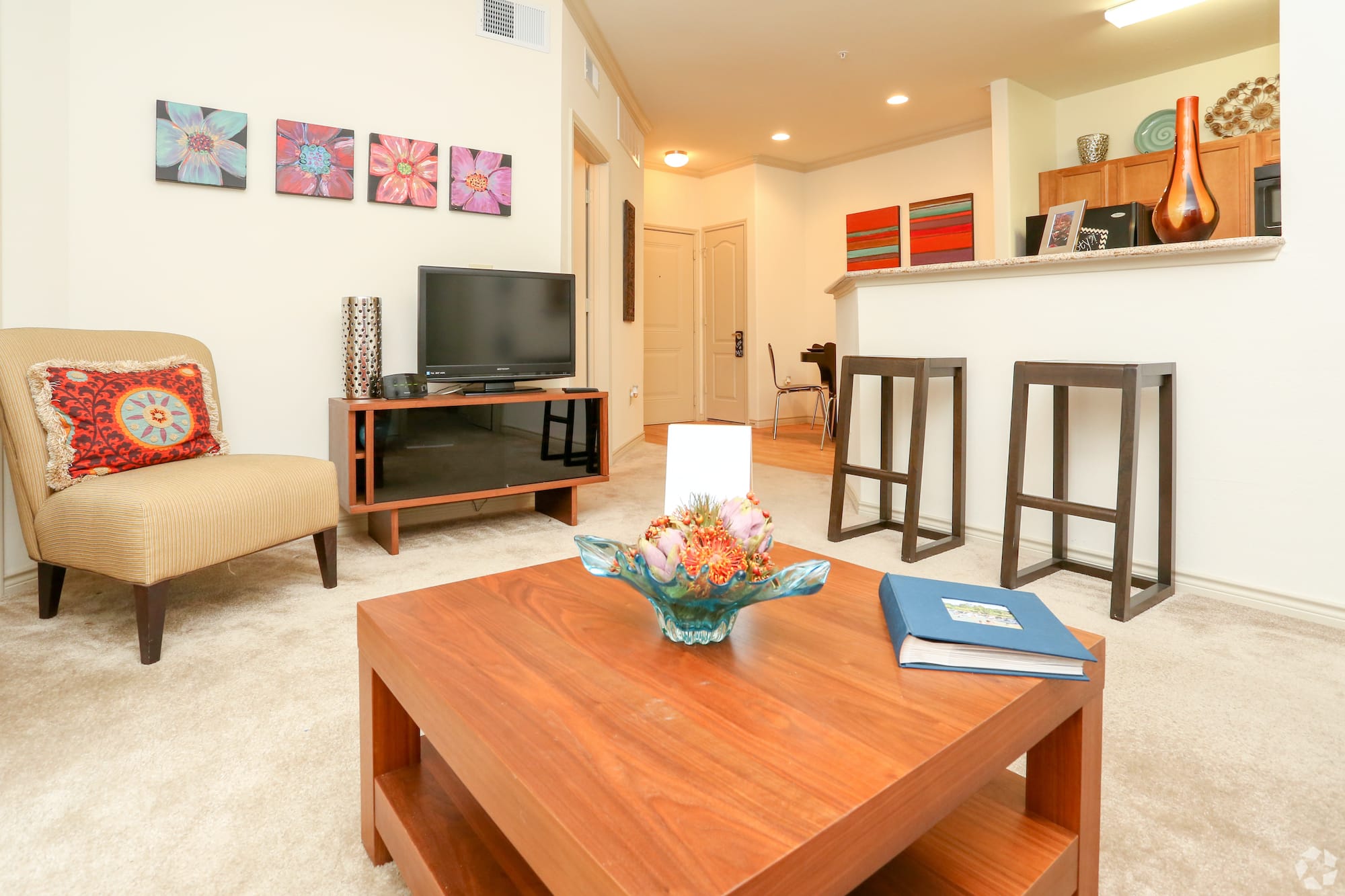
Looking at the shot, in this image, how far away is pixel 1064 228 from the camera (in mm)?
3182

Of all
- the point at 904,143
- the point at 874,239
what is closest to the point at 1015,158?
the point at 904,143

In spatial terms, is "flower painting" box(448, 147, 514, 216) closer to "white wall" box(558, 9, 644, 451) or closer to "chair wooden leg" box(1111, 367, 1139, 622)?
"white wall" box(558, 9, 644, 451)

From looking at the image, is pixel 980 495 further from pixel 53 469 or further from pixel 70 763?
pixel 53 469

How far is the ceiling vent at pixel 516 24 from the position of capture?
3484mm

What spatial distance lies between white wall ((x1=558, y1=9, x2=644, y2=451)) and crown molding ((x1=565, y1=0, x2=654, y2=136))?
63 mm

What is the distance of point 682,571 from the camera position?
88cm

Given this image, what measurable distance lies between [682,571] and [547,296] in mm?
2746

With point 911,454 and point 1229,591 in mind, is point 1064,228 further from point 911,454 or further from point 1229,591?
point 1229,591

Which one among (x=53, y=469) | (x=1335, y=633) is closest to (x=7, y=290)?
(x=53, y=469)

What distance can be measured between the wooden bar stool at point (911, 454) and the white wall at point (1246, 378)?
0.85ft

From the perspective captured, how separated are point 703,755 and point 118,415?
89.3 inches

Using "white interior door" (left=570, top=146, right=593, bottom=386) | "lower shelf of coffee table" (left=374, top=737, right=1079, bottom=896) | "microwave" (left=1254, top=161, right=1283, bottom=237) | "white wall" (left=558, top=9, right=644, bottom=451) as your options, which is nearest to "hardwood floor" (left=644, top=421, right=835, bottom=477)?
"white wall" (left=558, top=9, right=644, bottom=451)

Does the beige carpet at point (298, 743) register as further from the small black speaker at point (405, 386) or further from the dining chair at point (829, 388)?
the dining chair at point (829, 388)

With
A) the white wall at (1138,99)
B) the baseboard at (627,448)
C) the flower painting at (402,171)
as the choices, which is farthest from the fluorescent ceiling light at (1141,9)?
the baseboard at (627,448)
